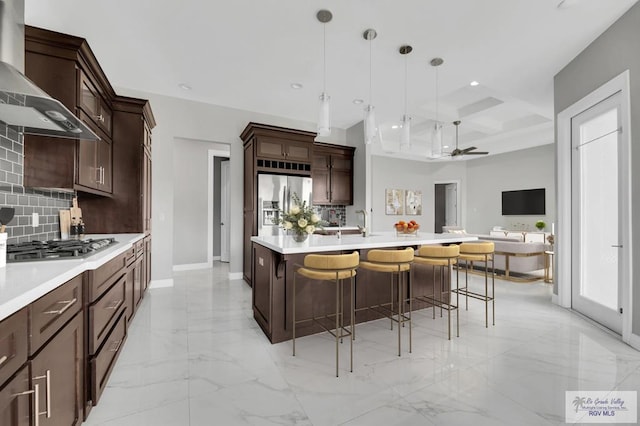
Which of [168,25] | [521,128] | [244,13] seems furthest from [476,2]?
[521,128]

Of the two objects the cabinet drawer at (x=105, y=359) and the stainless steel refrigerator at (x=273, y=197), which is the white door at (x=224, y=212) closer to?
the stainless steel refrigerator at (x=273, y=197)

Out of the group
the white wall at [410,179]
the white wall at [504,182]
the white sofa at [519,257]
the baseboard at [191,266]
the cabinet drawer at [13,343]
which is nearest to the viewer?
the cabinet drawer at [13,343]

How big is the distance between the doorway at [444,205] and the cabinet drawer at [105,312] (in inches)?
388

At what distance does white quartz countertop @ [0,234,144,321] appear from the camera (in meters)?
0.89

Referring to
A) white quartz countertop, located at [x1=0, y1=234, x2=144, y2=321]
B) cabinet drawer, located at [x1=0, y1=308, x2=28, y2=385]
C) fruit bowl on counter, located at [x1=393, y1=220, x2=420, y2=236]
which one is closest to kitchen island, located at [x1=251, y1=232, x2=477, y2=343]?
fruit bowl on counter, located at [x1=393, y1=220, x2=420, y2=236]

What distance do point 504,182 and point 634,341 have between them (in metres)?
6.72

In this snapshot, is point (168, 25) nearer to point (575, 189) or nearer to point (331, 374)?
point (331, 374)

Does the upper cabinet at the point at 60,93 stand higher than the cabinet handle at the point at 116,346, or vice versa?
the upper cabinet at the point at 60,93

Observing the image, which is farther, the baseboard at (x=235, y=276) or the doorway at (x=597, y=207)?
the baseboard at (x=235, y=276)

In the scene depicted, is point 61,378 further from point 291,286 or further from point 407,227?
point 407,227

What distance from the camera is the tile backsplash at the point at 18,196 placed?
183 cm

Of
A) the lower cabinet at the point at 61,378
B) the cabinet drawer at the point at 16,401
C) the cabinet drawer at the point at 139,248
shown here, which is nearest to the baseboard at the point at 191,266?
the cabinet drawer at the point at 139,248

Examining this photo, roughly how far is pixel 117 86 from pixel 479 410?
5.44 meters

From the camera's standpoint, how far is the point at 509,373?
2035 mm
